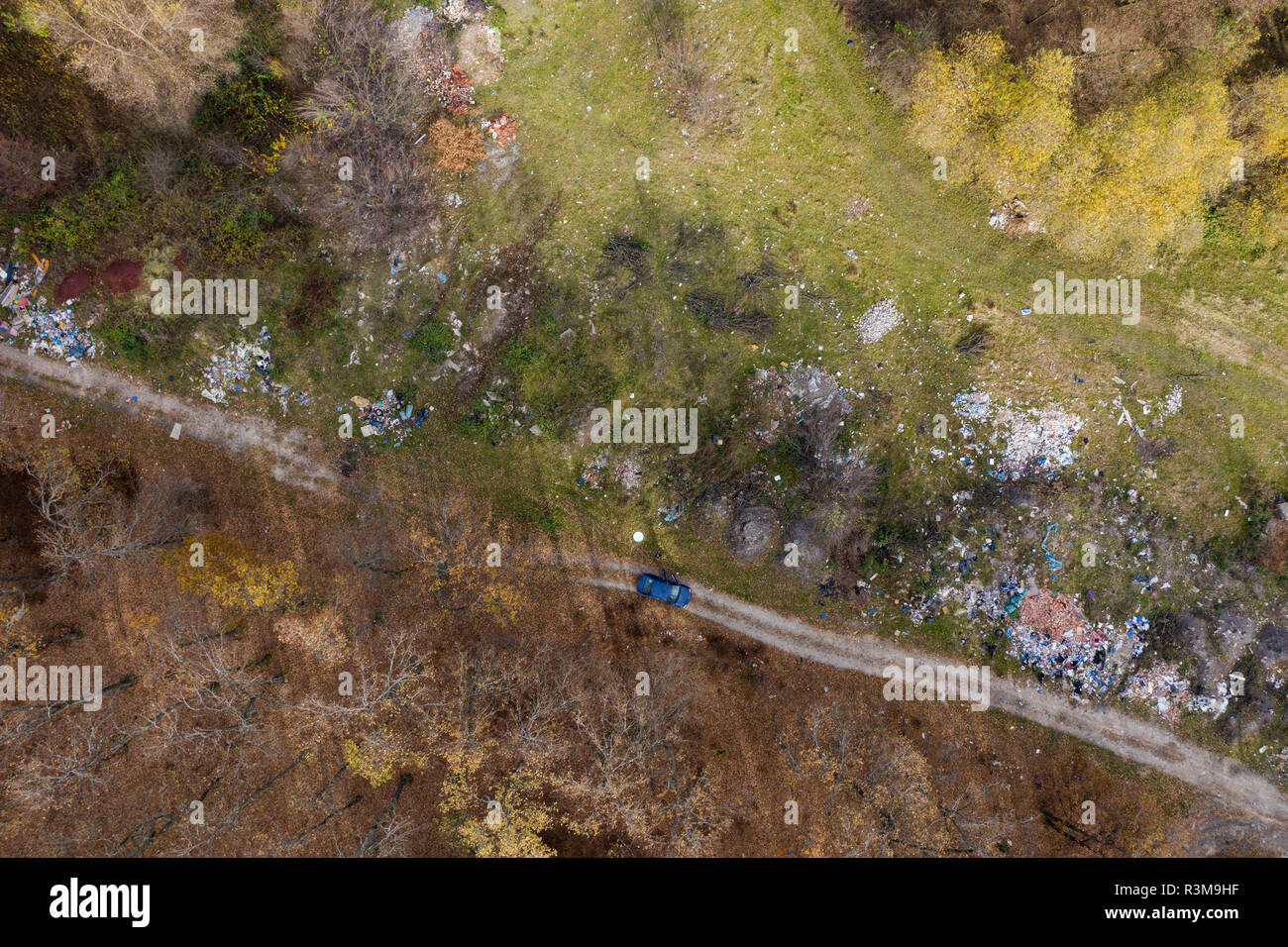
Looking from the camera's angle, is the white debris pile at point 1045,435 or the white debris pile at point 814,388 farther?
the white debris pile at point 814,388

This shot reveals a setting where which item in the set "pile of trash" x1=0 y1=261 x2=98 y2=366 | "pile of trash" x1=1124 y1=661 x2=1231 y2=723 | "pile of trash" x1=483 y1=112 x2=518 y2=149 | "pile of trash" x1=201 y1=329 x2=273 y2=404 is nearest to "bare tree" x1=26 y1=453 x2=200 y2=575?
"pile of trash" x1=201 y1=329 x2=273 y2=404

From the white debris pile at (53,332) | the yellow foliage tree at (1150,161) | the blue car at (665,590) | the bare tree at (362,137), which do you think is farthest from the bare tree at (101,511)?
the yellow foliage tree at (1150,161)

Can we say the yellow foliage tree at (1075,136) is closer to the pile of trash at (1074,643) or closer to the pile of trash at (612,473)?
the pile of trash at (1074,643)

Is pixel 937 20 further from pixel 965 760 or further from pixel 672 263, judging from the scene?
pixel 965 760

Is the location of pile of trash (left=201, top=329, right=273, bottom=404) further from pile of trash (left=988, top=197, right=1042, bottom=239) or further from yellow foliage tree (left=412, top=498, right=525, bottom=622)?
pile of trash (left=988, top=197, right=1042, bottom=239)

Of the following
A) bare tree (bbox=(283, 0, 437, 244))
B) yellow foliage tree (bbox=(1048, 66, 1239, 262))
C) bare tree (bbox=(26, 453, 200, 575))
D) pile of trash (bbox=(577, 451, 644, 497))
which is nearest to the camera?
yellow foliage tree (bbox=(1048, 66, 1239, 262))

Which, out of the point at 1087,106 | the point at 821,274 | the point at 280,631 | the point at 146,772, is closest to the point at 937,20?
the point at 1087,106
